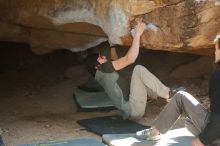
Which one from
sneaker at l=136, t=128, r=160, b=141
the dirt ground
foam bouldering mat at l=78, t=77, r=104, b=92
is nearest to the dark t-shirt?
the dirt ground

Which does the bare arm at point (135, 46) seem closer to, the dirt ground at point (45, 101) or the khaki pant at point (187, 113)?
the dirt ground at point (45, 101)

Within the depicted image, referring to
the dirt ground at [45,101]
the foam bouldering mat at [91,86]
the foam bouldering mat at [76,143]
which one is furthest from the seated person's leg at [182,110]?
the foam bouldering mat at [91,86]

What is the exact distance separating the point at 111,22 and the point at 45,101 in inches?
71.0

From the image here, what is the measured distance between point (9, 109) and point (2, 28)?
4.84ft

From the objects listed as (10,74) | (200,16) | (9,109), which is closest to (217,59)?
(200,16)

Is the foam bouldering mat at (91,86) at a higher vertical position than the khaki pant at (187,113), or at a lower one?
lower

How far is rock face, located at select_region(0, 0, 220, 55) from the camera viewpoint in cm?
509

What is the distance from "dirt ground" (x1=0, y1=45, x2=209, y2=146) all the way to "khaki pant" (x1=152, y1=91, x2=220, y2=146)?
0.86 metres

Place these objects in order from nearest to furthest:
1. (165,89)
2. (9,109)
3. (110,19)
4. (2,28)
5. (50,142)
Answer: (50,142) < (165,89) < (110,19) < (9,109) < (2,28)

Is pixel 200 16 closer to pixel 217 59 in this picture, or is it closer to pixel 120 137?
pixel 217 59

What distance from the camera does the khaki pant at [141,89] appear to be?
17.2 feet

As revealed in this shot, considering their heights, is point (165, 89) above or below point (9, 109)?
above

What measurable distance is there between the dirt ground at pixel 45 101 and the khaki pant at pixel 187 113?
33.9 inches

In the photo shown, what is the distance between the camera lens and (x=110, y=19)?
560 cm
